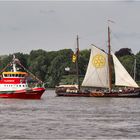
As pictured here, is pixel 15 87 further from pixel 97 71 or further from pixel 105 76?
pixel 105 76

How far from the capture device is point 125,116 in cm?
7138

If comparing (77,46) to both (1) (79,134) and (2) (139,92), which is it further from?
(1) (79,134)

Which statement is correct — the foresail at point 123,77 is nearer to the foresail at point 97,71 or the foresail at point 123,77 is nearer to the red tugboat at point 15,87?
the foresail at point 97,71

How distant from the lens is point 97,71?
132250mm

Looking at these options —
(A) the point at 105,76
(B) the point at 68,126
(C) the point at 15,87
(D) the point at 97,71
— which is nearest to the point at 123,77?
(A) the point at 105,76

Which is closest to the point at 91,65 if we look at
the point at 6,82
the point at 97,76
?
the point at 97,76

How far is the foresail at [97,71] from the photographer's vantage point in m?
132

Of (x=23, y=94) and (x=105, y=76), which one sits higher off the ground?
(x=105, y=76)

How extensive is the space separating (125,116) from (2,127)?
1818 centimetres

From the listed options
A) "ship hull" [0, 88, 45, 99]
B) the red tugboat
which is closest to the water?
the red tugboat

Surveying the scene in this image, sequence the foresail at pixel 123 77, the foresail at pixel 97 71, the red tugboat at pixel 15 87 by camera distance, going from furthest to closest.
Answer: the foresail at pixel 97 71 < the foresail at pixel 123 77 < the red tugboat at pixel 15 87

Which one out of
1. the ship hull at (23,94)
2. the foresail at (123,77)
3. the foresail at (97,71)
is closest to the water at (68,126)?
the ship hull at (23,94)

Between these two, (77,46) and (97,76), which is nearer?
(97,76)

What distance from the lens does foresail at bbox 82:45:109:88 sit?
13162cm
